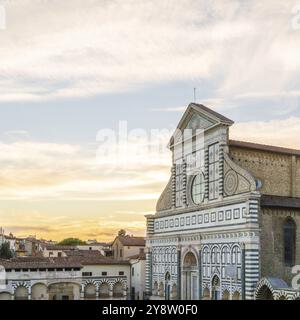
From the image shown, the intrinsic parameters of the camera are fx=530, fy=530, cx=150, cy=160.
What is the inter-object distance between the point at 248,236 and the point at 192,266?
703cm

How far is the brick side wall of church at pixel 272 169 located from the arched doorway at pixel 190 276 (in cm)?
624

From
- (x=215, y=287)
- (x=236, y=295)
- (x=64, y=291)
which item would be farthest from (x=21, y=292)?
(x=236, y=295)

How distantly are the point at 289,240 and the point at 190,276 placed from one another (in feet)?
24.1

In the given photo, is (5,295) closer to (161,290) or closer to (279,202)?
(161,290)

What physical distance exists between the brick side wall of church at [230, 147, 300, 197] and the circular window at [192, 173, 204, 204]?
119 inches

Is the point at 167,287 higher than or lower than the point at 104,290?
higher

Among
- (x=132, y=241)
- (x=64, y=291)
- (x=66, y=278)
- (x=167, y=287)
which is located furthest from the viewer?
(x=132, y=241)

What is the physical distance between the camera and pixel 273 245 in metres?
26.4

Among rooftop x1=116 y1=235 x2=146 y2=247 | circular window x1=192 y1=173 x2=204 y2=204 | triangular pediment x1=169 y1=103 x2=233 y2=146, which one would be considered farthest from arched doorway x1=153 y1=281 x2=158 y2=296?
rooftop x1=116 y1=235 x2=146 y2=247

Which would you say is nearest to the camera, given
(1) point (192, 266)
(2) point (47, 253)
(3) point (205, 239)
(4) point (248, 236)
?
(4) point (248, 236)

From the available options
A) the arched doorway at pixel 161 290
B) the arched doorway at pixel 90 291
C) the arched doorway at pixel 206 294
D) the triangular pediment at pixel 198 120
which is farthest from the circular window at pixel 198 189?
the arched doorway at pixel 90 291
